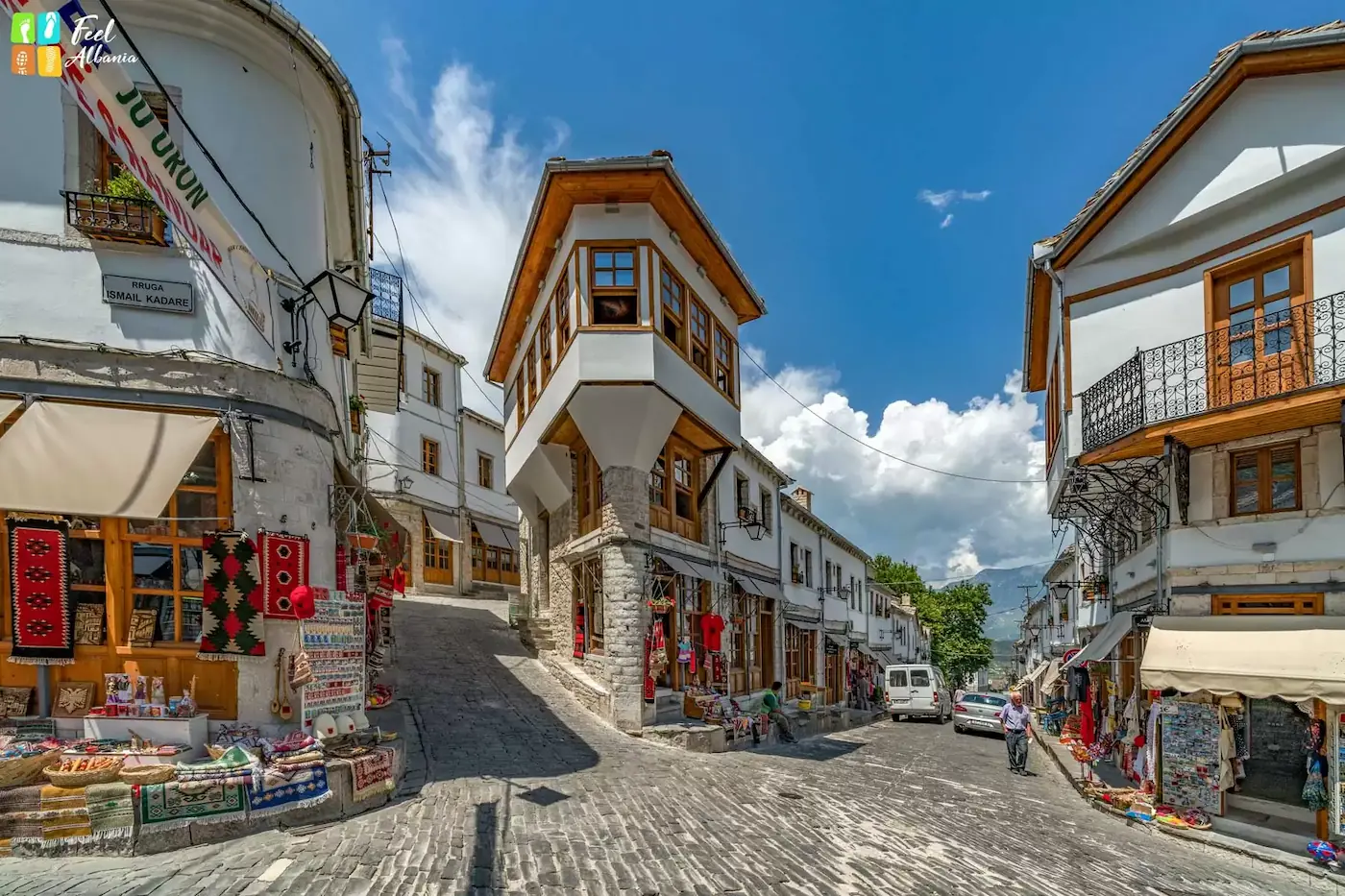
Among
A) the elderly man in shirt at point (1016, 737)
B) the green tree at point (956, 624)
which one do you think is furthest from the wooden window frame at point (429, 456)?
the green tree at point (956, 624)

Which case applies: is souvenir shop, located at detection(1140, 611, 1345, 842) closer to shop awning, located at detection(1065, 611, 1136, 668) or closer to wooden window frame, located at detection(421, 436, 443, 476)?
shop awning, located at detection(1065, 611, 1136, 668)

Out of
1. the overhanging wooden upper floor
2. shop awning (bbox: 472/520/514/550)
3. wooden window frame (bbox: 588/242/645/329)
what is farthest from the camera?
shop awning (bbox: 472/520/514/550)

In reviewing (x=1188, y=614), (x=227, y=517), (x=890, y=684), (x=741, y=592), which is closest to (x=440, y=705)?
(x=227, y=517)

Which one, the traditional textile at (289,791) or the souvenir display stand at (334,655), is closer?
the traditional textile at (289,791)

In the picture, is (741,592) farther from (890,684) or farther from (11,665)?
(11,665)

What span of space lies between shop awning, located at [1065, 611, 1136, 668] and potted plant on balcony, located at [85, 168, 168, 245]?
1486cm

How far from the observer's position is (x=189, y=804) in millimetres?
6480

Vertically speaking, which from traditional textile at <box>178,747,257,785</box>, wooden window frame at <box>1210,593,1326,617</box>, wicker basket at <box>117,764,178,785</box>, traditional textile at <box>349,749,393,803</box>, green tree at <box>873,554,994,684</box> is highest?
wooden window frame at <box>1210,593,1326,617</box>

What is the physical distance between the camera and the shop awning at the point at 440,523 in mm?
25188

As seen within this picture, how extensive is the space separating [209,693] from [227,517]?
1.88 meters

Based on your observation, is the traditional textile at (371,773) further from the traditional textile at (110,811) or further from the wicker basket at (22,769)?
the wicker basket at (22,769)

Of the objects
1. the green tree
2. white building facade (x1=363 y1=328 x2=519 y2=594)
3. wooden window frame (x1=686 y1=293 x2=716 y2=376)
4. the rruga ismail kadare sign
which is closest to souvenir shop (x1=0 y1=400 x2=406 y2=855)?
the rruga ismail kadare sign

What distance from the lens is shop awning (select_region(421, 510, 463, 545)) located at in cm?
2519

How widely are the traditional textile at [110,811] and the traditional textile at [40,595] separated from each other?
1614 millimetres
